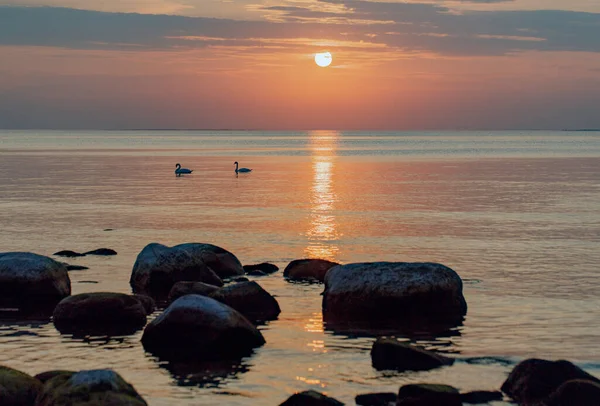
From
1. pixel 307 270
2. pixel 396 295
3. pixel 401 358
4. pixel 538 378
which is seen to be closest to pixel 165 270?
pixel 307 270

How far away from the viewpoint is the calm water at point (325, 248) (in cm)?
1486

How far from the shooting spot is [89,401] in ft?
39.3

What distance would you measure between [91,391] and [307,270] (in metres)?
12.0

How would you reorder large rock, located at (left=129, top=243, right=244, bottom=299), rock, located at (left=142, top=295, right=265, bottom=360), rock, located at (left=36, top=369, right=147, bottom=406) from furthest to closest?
1. large rock, located at (left=129, top=243, right=244, bottom=299)
2. rock, located at (left=142, top=295, right=265, bottom=360)
3. rock, located at (left=36, top=369, right=147, bottom=406)

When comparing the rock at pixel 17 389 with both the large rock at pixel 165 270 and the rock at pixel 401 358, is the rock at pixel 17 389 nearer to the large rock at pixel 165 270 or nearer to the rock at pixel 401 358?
the rock at pixel 401 358

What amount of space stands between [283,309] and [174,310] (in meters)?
Answer: 3.84

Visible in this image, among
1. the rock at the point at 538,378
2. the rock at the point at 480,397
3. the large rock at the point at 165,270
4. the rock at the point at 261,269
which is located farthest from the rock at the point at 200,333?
the rock at the point at 261,269

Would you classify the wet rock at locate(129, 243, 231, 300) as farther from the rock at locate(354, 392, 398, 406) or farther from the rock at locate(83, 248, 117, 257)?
the rock at locate(354, 392, 398, 406)

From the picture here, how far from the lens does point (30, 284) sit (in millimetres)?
20750

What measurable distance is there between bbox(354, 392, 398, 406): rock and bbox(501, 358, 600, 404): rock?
6.03 feet

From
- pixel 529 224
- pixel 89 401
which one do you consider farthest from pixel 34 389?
pixel 529 224

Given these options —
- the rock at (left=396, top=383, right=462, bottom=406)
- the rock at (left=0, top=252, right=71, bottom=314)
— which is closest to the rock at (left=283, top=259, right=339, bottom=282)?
the rock at (left=0, top=252, right=71, bottom=314)

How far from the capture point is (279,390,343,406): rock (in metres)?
12.4

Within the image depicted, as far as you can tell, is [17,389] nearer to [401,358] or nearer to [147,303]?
[401,358]
